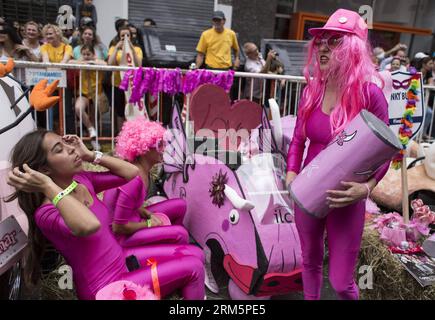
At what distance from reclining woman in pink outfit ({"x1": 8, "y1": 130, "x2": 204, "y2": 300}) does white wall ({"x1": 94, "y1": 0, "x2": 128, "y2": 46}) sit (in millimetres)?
6561

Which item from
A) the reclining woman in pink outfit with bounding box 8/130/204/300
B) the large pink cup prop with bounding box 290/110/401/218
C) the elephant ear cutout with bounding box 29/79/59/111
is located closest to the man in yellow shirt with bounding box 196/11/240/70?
A: the elephant ear cutout with bounding box 29/79/59/111

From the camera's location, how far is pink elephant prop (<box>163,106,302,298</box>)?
236 cm

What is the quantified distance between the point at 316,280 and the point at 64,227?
1210 mm

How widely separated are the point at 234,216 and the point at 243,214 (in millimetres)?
62

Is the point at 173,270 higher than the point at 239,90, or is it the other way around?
the point at 239,90

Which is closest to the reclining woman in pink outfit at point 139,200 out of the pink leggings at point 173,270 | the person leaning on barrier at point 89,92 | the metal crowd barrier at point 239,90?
the pink leggings at point 173,270

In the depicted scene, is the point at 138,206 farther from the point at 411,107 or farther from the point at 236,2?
the point at 236,2

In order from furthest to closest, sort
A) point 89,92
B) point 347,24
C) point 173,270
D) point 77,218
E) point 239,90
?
point 89,92, point 239,90, point 173,270, point 347,24, point 77,218

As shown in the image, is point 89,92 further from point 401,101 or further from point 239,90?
point 401,101

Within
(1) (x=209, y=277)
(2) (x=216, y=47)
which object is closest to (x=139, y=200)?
(1) (x=209, y=277)

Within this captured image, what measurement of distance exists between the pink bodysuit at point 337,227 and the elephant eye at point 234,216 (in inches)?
20.6

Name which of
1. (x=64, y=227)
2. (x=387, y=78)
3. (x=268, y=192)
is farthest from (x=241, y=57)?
(x=64, y=227)

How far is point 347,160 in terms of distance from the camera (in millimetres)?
1622
